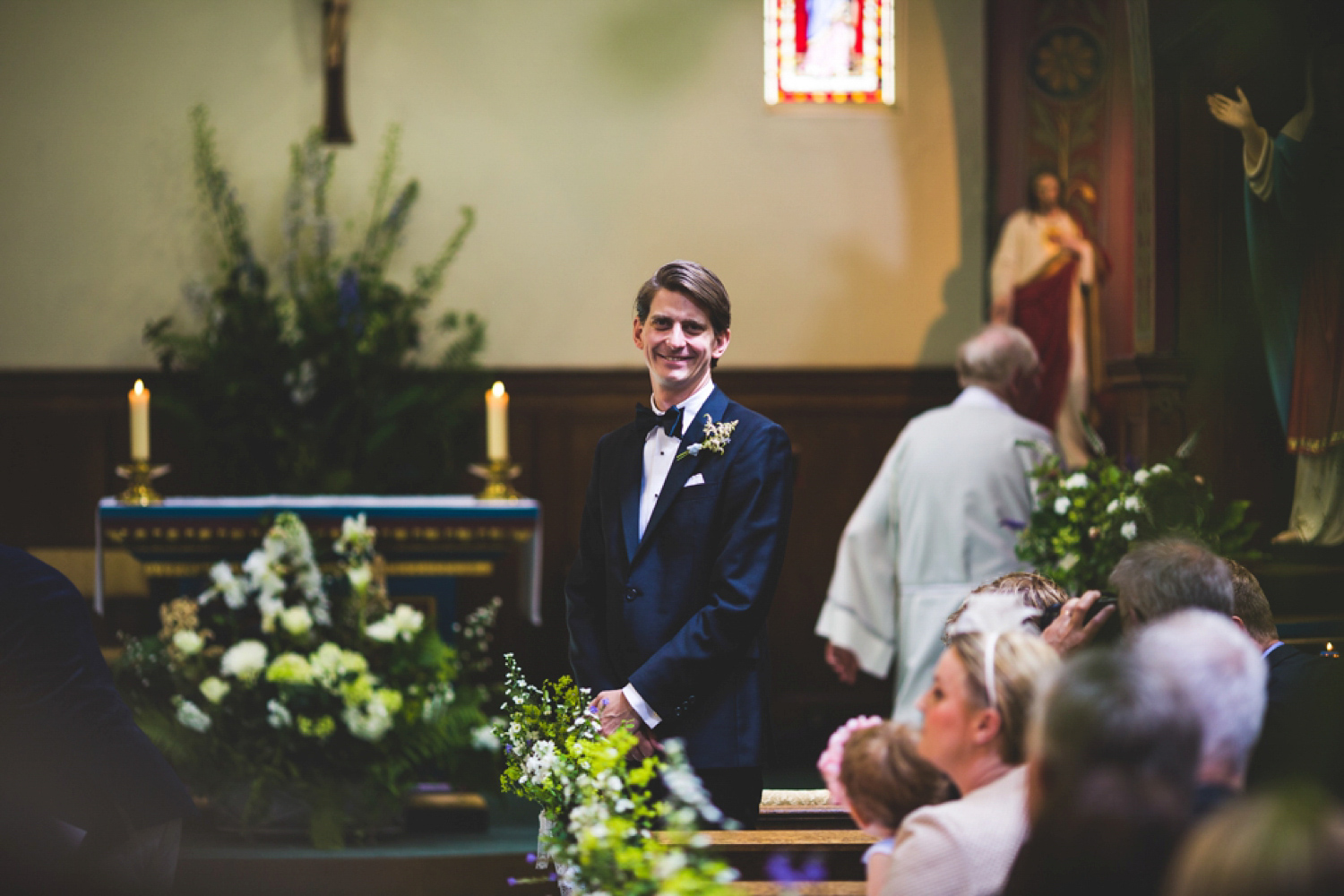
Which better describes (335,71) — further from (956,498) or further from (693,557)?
(693,557)

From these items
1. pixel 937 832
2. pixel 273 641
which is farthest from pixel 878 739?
pixel 273 641

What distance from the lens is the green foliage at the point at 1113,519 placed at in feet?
12.4

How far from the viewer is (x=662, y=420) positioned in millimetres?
2672

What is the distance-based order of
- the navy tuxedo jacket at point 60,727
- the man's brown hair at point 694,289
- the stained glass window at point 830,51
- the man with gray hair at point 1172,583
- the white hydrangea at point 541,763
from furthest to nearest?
the stained glass window at point 830,51, the man's brown hair at point 694,289, the man with gray hair at point 1172,583, the navy tuxedo jacket at point 60,727, the white hydrangea at point 541,763

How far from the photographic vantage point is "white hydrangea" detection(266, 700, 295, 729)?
4406mm

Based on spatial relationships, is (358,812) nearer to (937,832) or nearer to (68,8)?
(937,832)

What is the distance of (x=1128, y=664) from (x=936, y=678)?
498mm

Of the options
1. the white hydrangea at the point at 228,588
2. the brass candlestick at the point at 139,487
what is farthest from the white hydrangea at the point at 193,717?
the brass candlestick at the point at 139,487

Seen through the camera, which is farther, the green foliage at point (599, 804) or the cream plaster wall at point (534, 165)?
the cream plaster wall at point (534, 165)

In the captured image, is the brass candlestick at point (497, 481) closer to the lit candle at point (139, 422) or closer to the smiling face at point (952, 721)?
Answer: the lit candle at point (139, 422)

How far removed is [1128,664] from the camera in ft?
4.50

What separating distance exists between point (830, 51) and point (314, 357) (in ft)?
10.4

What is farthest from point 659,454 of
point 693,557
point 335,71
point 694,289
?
point 335,71

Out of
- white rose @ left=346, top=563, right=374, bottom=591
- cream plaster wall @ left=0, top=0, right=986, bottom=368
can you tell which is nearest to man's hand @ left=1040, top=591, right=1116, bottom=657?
white rose @ left=346, top=563, right=374, bottom=591
